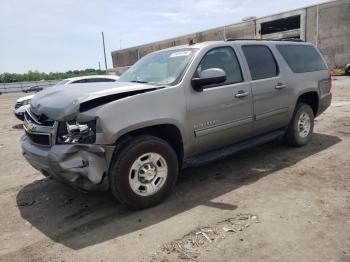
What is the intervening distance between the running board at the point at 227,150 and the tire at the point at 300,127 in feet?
0.82

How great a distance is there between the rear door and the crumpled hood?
1815mm

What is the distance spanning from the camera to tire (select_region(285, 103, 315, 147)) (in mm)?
5934

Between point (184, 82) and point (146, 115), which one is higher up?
point (184, 82)

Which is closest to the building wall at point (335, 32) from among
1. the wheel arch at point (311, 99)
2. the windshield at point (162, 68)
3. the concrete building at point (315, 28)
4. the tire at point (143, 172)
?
the concrete building at point (315, 28)

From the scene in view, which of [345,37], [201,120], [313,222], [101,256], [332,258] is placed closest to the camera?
[332,258]

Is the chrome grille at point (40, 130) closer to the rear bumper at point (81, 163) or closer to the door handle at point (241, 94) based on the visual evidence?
the rear bumper at point (81, 163)

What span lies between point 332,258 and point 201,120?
2125mm

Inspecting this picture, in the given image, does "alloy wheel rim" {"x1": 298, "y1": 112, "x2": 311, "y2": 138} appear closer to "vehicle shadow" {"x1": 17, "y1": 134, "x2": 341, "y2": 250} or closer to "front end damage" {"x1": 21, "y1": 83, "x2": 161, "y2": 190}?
"vehicle shadow" {"x1": 17, "y1": 134, "x2": 341, "y2": 250}

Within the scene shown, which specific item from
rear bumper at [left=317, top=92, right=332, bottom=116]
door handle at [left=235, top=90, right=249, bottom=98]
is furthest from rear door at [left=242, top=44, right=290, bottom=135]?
rear bumper at [left=317, top=92, right=332, bottom=116]

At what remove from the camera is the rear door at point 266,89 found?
5035 mm

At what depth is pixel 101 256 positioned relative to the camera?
119 inches

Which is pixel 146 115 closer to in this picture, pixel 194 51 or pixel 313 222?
pixel 194 51

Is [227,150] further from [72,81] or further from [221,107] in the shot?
[72,81]

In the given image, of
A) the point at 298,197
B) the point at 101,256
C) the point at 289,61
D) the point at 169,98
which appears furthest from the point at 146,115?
the point at 289,61
